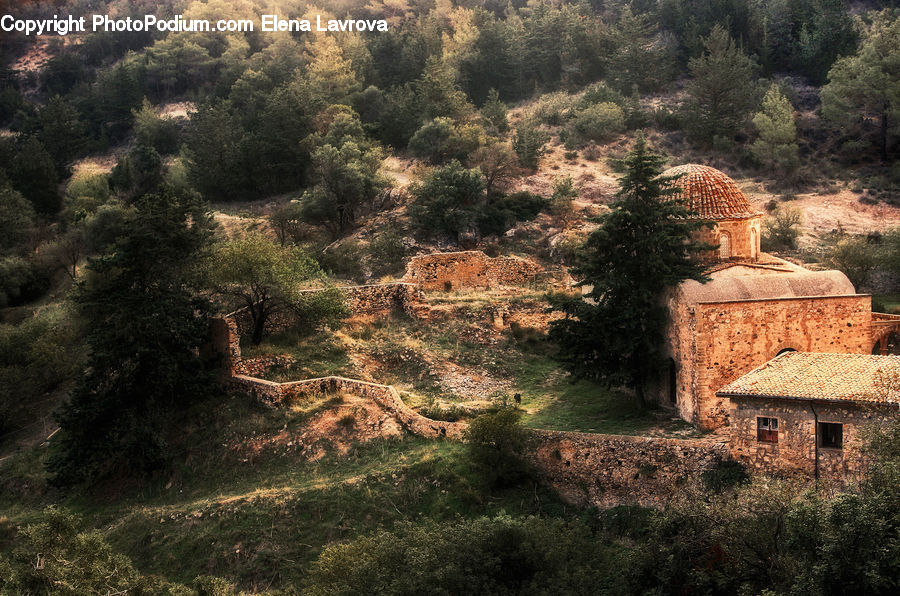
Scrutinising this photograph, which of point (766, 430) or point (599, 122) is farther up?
point (599, 122)

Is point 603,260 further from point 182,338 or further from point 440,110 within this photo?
point 440,110

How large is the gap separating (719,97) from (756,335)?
31.6 m

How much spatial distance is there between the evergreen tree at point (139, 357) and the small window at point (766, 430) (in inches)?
594

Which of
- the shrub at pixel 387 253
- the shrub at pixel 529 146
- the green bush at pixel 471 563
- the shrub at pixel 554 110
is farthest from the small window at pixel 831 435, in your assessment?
the shrub at pixel 554 110

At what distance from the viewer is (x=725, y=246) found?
24672 mm

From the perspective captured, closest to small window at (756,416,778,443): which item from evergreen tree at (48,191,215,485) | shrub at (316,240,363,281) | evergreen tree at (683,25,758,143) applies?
evergreen tree at (48,191,215,485)

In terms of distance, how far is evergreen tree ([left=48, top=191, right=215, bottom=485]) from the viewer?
2409cm

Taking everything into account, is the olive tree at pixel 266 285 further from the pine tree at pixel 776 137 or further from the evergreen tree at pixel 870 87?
the evergreen tree at pixel 870 87

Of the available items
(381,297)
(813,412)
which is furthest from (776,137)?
(813,412)

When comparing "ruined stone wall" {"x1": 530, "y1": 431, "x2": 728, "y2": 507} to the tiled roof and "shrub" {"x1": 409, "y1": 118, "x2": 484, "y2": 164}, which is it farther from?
"shrub" {"x1": 409, "y1": 118, "x2": 484, "y2": 164}

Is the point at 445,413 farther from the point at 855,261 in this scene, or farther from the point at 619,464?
the point at 855,261

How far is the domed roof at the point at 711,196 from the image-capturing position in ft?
80.6

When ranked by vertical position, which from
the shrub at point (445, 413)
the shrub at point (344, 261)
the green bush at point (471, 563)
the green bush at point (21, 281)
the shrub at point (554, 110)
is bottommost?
the green bush at point (471, 563)

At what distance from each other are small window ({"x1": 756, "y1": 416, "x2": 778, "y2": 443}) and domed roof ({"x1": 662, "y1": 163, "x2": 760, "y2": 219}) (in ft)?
23.5
